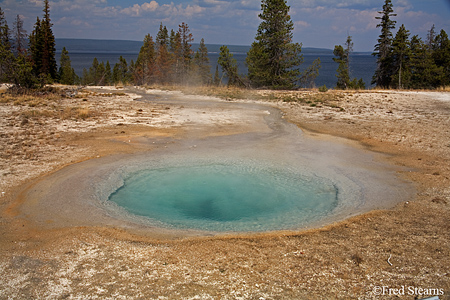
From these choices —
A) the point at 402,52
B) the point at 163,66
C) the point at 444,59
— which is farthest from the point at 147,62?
the point at 444,59

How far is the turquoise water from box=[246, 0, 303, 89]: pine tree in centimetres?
1894

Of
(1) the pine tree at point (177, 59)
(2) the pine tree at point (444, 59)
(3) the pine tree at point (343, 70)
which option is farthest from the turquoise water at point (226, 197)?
(1) the pine tree at point (177, 59)

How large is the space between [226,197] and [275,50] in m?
21.1

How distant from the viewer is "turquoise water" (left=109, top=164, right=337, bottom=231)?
565 centimetres

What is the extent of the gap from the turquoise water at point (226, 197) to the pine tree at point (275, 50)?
18.9 metres

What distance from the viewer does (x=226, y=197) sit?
22.4 ft

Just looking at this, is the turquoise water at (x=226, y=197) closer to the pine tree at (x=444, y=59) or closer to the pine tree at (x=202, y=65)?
the pine tree at (x=444, y=59)

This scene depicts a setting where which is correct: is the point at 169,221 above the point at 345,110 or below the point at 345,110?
below

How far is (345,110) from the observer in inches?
621

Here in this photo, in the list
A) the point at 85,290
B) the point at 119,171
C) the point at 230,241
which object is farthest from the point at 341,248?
the point at 119,171

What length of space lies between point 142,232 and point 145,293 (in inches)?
57.8

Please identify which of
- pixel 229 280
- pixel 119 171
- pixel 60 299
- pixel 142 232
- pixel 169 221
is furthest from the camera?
pixel 119 171

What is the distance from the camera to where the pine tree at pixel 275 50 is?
25.1 meters

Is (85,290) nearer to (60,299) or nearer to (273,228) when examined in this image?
(60,299)
